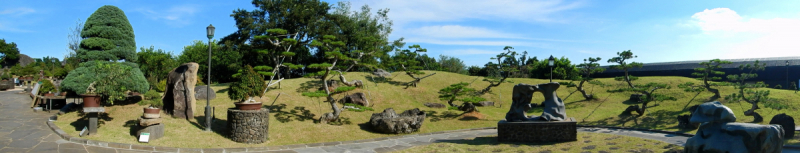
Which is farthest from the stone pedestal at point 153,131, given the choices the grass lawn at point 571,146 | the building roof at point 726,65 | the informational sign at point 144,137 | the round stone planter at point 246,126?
the building roof at point 726,65

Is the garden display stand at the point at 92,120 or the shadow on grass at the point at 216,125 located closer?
the garden display stand at the point at 92,120

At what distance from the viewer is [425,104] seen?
2128cm

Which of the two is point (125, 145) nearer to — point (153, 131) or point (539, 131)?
point (153, 131)

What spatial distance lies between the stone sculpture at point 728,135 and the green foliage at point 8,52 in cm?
6476

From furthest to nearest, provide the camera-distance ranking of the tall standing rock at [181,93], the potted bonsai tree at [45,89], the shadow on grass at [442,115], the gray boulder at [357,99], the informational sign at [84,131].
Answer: the gray boulder at [357,99] < the shadow on grass at [442,115] < the potted bonsai tree at [45,89] < the tall standing rock at [181,93] < the informational sign at [84,131]

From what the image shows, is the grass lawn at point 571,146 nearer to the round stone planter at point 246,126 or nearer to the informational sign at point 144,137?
the round stone planter at point 246,126

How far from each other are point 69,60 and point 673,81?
1541 inches

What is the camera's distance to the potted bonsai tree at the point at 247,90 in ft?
41.2

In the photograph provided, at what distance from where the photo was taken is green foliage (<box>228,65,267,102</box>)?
13047 mm

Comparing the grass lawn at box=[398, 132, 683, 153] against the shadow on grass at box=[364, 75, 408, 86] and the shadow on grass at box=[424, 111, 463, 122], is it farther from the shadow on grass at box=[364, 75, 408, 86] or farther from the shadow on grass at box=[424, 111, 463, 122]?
the shadow on grass at box=[364, 75, 408, 86]

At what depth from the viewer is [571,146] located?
11.0m

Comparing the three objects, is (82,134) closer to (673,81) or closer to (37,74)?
(673,81)

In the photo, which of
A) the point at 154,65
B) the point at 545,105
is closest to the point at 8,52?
the point at 154,65

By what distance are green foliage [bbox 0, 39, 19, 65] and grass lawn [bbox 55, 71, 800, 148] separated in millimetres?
45747
